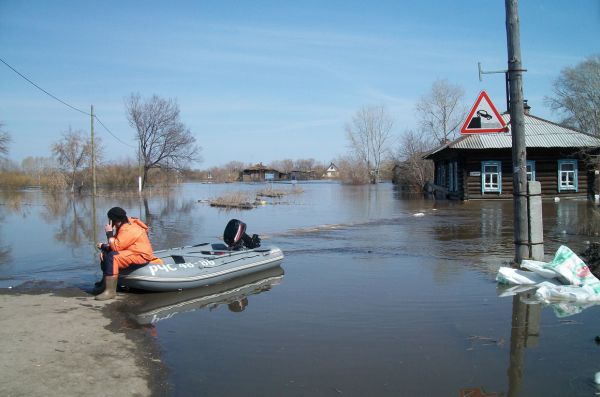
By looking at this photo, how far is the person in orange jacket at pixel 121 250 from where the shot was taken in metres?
7.74

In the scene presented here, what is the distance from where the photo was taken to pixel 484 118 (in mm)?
8961

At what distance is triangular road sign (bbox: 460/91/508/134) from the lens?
8922mm

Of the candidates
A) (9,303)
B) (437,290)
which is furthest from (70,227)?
(437,290)

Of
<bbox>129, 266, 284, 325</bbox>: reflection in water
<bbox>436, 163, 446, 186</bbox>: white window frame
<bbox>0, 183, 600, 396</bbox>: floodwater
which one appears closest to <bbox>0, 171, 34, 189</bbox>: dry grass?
<bbox>436, 163, 446, 186</bbox>: white window frame

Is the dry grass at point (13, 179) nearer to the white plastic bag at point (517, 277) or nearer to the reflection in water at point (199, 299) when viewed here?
the reflection in water at point (199, 299)

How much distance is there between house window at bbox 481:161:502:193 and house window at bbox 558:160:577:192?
3.79 meters

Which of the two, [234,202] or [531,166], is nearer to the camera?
[531,166]

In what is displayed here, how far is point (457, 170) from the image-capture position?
31.0 metres

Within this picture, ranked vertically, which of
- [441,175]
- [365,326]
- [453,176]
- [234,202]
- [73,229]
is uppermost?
[441,175]

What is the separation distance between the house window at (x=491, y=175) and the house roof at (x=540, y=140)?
1.42m

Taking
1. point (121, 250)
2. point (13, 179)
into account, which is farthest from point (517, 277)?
point (13, 179)

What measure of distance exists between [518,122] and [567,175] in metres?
25.1

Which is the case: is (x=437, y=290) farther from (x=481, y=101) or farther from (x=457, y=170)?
(x=457, y=170)

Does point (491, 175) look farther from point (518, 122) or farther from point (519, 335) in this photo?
point (519, 335)
